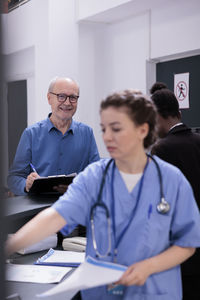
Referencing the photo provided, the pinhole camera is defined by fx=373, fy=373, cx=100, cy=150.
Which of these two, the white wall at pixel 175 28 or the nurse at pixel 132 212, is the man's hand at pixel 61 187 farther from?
the white wall at pixel 175 28

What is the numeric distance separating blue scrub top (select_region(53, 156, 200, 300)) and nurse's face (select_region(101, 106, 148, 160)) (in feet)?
0.30

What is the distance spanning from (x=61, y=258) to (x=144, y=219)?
0.63 metres

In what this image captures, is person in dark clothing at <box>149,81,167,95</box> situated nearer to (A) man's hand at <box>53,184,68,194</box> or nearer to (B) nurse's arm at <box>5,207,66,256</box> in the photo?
(A) man's hand at <box>53,184,68,194</box>

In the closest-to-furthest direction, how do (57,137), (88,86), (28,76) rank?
(57,137), (88,86), (28,76)

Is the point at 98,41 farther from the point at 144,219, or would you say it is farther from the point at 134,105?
the point at 144,219

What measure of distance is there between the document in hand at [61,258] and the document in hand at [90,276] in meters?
0.49

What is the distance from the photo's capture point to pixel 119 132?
3.16 feet

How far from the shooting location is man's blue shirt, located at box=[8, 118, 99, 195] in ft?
7.04

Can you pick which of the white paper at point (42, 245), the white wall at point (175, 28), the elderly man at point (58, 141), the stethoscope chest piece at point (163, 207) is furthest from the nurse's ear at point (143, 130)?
the white wall at point (175, 28)

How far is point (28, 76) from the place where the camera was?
4734 millimetres

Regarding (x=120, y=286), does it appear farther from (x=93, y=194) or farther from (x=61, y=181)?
(x=61, y=181)

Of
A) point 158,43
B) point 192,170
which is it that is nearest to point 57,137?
point 192,170

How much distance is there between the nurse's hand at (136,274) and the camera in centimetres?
91

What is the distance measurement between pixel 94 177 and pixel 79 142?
1.20 metres
